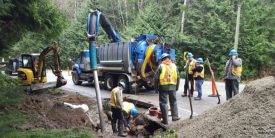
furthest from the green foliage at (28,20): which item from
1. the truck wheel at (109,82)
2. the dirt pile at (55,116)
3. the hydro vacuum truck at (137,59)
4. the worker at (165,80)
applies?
the truck wheel at (109,82)

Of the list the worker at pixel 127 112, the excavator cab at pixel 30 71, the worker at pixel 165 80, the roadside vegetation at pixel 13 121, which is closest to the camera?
the roadside vegetation at pixel 13 121

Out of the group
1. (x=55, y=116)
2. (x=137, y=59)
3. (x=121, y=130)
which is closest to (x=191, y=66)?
(x=137, y=59)

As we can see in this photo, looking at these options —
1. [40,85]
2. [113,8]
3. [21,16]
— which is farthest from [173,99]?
[113,8]

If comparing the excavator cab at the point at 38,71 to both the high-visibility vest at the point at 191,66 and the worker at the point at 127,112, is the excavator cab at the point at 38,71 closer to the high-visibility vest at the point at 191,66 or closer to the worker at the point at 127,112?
the high-visibility vest at the point at 191,66

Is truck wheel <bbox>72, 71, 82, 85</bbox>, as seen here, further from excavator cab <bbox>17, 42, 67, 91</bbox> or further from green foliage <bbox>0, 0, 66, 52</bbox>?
green foliage <bbox>0, 0, 66, 52</bbox>

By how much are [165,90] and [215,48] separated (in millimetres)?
19987

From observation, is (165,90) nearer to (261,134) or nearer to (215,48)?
(261,134)

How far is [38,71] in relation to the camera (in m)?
16.6

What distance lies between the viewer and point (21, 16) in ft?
34.0

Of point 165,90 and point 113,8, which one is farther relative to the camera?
point 113,8

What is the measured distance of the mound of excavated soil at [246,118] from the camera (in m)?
5.12

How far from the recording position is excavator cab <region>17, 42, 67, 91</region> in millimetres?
15398

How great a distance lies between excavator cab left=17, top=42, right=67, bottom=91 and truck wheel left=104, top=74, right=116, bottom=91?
237 centimetres

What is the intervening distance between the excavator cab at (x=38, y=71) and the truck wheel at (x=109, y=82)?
2.37m
